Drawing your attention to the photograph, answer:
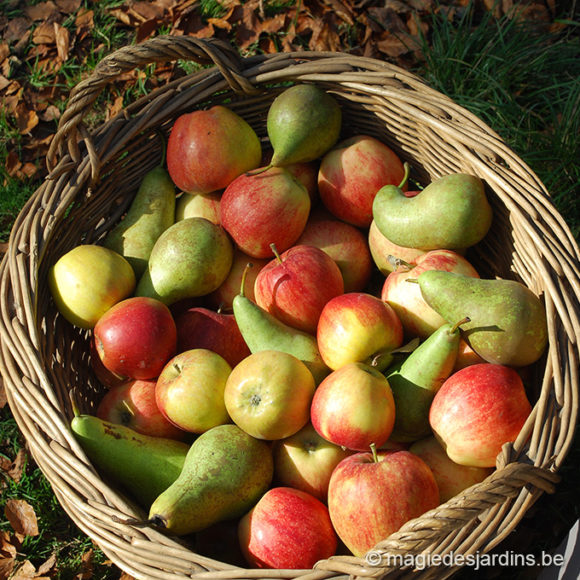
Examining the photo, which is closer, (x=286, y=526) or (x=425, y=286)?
(x=286, y=526)

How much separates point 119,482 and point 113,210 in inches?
46.7

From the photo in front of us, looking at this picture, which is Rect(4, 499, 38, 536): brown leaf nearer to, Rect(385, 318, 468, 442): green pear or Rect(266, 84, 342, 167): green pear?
Rect(385, 318, 468, 442): green pear

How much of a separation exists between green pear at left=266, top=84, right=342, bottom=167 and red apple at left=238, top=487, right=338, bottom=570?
1250 mm

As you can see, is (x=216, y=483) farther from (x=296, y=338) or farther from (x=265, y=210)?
(x=265, y=210)

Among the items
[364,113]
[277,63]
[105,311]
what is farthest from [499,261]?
[105,311]

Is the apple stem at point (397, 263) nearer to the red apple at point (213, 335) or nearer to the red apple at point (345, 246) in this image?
the red apple at point (345, 246)

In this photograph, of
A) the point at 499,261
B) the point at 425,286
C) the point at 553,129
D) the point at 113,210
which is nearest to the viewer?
the point at 425,286

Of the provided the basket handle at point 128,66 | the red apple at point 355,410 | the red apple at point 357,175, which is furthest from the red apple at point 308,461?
the basket handle at point 128,66

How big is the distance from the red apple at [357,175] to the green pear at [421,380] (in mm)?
712

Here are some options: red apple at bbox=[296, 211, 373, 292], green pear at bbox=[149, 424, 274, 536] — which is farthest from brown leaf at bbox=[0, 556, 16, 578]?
red apple at bbox=[296, 211, 373, 292]

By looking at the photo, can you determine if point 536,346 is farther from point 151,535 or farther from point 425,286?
point 151,535

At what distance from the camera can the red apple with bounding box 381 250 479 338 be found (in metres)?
2.03

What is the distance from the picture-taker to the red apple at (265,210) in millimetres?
2232

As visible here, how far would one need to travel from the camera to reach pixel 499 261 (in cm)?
220
